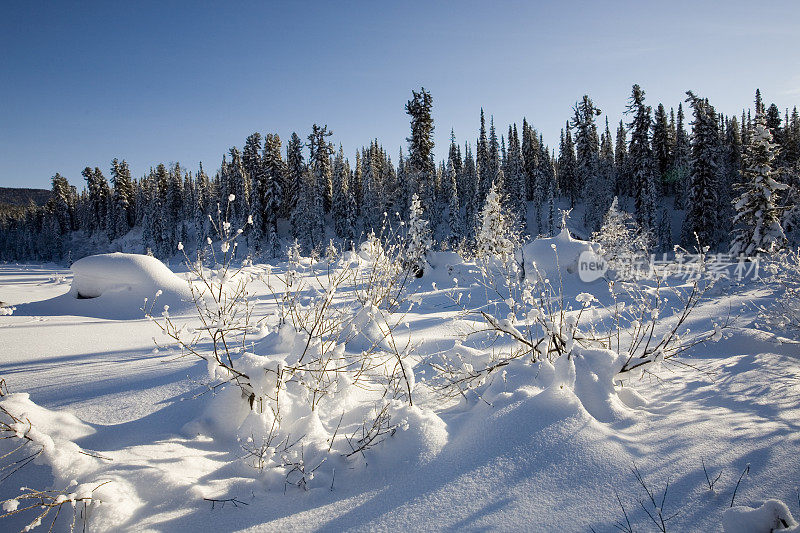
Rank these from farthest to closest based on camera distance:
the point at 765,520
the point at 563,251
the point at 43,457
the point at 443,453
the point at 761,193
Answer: the point at 761,193
the point at 563,251
the point at 443,453
the point at 43,457
the point at 765,520

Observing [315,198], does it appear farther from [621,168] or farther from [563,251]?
[621,168]

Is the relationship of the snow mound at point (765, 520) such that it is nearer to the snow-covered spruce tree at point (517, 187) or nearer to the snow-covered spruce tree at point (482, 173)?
the snow-covered spruce tree at point (482, 173)

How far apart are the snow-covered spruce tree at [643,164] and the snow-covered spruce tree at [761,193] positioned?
10.3m

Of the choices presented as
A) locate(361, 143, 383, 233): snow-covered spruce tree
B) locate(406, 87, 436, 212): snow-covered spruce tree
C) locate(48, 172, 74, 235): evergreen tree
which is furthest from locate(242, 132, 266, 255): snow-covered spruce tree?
locate(48, 172, 74, 235): evergreen tree

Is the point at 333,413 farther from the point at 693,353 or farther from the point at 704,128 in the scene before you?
the point at 704,128

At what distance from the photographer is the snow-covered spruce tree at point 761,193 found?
17.9 metres

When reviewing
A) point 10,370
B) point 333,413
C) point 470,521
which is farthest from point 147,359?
point 470,521

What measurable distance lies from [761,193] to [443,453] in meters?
24.3

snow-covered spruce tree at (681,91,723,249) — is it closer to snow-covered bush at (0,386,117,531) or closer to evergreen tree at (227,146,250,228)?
snow-covered bush at (0,386,117,531)

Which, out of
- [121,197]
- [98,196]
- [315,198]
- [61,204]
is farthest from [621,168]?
[61,204]

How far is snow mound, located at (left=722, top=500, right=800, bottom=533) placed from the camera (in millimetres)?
1790

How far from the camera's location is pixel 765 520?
179 centimetres

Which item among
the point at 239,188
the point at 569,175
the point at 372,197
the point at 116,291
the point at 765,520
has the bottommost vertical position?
the point at 765,520

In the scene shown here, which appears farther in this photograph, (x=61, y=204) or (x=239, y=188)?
(x=61, y=204)
